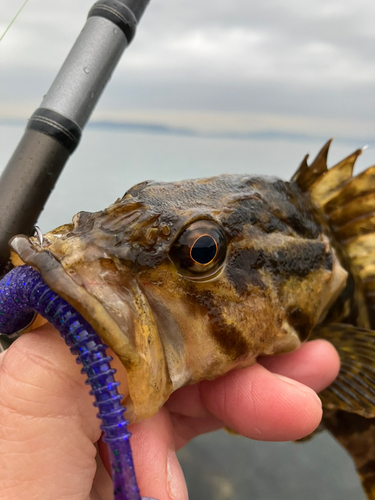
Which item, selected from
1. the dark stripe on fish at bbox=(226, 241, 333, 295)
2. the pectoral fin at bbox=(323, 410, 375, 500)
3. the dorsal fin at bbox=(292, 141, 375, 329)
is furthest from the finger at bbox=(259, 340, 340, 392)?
the pectoral fin at bbox=(323, 410, 375, 500)

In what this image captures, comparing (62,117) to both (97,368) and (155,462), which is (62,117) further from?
(155,462)

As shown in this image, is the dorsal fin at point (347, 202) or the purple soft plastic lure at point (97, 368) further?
the dorsal fin at point (347, 202)

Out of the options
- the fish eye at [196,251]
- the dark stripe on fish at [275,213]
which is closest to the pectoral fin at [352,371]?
the dark stripe on fish at [275,213]

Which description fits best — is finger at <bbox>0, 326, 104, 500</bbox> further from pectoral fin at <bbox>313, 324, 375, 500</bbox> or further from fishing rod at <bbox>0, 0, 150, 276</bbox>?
pectoral fin at <bbox>313, 324, 375, 500</bbox>

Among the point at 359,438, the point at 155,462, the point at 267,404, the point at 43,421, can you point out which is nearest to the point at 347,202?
the point at 267,404

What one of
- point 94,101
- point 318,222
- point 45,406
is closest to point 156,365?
point 45,406

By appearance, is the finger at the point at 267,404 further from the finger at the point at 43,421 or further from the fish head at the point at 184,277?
the finger at the point at 43,421

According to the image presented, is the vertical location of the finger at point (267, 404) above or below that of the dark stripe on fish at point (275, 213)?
below
